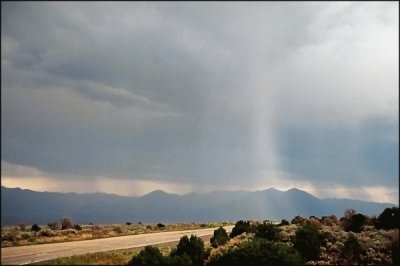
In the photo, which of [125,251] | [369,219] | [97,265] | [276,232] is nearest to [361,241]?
A: [276,232]

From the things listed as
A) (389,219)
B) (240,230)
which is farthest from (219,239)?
(389,219)

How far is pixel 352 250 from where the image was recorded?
28.6 m

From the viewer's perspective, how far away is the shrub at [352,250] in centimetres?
2842

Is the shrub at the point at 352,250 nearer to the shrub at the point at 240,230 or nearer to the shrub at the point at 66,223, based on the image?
the shrub at the point at 240,230

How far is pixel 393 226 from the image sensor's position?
117 ft

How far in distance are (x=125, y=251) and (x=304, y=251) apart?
12.1 m

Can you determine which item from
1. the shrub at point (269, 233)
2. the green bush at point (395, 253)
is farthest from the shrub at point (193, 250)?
the green bush at point (395, 253)

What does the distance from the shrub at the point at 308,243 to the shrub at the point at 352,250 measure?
1812mm

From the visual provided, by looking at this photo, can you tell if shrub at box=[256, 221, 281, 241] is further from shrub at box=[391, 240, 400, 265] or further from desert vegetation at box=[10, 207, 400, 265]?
shrub at box=[391, 240, 400, 265]

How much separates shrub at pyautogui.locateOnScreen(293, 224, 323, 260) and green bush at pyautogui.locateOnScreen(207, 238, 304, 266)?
12.0ft

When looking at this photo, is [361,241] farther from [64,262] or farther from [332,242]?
[64,262]

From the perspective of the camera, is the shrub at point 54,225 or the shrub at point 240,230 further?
the shrub at point 54,225

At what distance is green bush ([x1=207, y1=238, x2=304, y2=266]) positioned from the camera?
25.5m

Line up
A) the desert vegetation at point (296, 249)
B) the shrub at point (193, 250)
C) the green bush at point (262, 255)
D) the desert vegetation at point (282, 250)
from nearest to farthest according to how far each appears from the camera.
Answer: the desert vegetation at point (282, 250)
the green bush at point (262, 255)
the desert vegetation at point (296, 249)
the shrub at point (193, 250)
